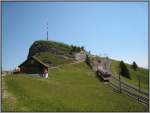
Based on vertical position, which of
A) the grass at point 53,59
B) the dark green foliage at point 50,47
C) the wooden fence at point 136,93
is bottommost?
the wooden fence at point 136,93

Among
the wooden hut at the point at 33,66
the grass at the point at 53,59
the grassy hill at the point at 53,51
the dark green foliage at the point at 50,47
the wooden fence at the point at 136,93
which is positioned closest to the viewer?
the wooden fence at the point at 136,93

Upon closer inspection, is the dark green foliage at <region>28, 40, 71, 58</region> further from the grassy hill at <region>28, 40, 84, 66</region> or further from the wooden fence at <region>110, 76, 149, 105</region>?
the wooden fence at <region>110, 76, 149, 105</region>

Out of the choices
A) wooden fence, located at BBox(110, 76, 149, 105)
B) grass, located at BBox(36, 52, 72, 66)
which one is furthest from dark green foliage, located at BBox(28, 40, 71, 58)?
wooden fence, located at BBox(110, 76, 149, 105)

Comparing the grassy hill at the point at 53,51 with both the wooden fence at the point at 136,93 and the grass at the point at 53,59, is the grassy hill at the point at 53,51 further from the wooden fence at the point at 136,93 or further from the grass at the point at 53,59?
the wooden fence at the point at 136,93

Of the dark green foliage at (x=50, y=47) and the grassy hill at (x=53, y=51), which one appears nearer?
the grassy hill at (x=53, y=51)

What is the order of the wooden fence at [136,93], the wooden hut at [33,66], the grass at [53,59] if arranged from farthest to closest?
the grass at [53,59] → the wooden hut at [33,66] → the wooden fence at [136,93]

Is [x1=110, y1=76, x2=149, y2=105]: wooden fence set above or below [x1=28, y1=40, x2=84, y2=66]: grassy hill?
below

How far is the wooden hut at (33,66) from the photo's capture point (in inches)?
2282

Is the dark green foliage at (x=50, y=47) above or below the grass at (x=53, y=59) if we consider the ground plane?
above

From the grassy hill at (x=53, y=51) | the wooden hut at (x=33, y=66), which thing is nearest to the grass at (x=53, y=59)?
the grassy hill at (x=53, y=51)

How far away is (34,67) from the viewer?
59969mm

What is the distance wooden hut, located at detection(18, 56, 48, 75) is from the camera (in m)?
58.0

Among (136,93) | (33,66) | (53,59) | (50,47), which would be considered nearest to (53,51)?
(50,47)

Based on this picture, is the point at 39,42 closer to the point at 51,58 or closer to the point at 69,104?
the point at 51,58
